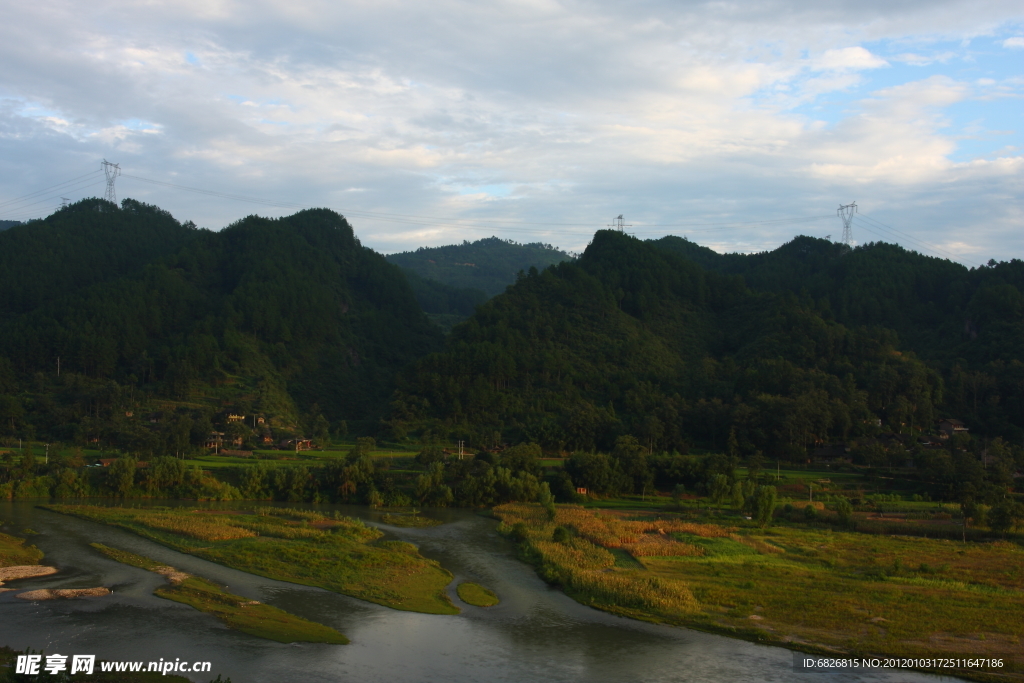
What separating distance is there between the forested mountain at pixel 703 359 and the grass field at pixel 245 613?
35.7 meters

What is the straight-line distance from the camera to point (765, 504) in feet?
130

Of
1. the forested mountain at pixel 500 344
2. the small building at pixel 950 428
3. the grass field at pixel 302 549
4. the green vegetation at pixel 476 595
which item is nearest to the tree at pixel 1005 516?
the forested mountain at pixel 500 344

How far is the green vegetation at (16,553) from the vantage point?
29.7 metres

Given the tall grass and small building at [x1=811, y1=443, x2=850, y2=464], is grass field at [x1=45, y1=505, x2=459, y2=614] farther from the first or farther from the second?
small building at [x1=811, y1=443, x2=850, y2=464]

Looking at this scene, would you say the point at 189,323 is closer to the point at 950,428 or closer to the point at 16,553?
the point at 16,553

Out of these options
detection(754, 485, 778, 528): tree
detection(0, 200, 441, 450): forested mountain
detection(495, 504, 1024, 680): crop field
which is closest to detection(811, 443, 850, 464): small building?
detection(754, 485, 778, 528): tree

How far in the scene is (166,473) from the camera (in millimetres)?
47875

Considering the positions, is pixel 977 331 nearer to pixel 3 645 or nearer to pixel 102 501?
pixel 102 501

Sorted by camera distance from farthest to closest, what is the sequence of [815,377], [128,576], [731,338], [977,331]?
[731,338] < [977,331] < [815,377] < [128,576]

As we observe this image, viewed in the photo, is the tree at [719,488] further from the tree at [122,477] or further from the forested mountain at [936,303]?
the tree at [122,477]

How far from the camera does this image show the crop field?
2336 centimetres

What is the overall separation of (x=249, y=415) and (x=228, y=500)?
21149mm

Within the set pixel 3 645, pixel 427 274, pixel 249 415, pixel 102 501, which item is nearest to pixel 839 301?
pixel 249 415

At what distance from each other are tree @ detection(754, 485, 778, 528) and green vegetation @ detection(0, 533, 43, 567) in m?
32.7
